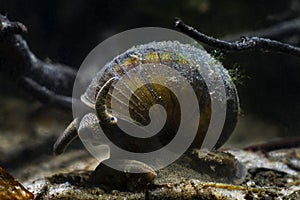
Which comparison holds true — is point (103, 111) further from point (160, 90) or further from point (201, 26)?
point (201, 26)

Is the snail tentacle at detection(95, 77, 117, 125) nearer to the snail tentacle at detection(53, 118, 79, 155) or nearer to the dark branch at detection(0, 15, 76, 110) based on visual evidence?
the snail tentacle at detection(53, 118, 79, 155)

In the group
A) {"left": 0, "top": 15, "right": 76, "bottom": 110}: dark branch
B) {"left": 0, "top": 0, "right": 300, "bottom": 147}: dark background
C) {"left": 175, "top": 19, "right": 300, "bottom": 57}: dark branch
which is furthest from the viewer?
{"left": 0, "top": 0, "right": 300, "bottom": 147}: dark background

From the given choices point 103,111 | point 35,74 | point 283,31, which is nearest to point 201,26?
point 283,31

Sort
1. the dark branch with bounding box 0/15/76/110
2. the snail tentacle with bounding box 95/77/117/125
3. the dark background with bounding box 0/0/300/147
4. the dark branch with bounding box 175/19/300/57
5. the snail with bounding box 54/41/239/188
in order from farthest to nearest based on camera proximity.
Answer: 1. the dark background with bounding box 0/0/300/147
2. the dark branch with bounding box 0/15/76/110
3. the snail with bounding box 54/41/239/188
4. the snail tentacle with bounding box 95/77/117/125
5. the dark branch with bounding box 175/19/300/57

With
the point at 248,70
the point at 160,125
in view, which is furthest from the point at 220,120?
the point at 248,70

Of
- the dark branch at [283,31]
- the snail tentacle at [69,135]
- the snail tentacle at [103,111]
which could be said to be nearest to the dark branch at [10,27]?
the snail tentacle at [69,135]

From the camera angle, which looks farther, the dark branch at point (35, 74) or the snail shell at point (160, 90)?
the dark branch at point (35, 74)

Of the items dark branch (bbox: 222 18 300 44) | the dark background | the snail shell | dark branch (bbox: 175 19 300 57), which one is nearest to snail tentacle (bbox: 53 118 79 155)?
the snail shell

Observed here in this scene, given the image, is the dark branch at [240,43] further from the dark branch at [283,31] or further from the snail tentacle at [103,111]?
the dark branch at [283,31]
